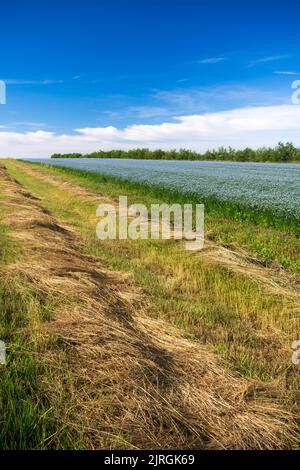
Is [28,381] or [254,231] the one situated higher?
[254,231]

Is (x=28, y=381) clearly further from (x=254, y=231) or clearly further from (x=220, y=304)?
(x=254, y=231)

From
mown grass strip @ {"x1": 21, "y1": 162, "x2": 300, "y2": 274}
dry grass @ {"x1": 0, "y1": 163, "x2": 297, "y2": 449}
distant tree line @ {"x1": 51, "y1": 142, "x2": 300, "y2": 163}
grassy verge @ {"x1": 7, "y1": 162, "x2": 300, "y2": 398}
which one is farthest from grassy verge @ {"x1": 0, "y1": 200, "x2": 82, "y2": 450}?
distant tree line @ {"x1": 51, "y1": 142, "x2": 300, "y2": 163}

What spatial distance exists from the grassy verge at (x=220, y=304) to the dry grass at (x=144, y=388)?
305mm

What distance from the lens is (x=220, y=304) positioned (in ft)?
17.9

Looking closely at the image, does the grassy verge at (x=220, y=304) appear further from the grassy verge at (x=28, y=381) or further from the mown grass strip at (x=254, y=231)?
the grassy verge at (x=28, y=381)

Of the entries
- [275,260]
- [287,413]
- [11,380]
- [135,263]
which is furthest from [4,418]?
[275,260]

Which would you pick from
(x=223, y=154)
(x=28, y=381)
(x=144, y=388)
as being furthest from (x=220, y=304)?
(x=223, y=154)

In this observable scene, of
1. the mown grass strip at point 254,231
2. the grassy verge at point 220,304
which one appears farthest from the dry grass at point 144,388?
the mown grass strip at point 254,231

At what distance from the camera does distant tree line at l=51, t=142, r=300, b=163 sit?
96.5m

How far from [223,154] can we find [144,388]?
11191 cm

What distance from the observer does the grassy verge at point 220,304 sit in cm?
400

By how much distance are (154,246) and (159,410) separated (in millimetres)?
6083

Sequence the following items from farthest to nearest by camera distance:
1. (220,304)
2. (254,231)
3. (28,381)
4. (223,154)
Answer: (223,154) → (254,231) → (220,304) → (28,381)

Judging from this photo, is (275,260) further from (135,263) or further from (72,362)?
(72,362)
